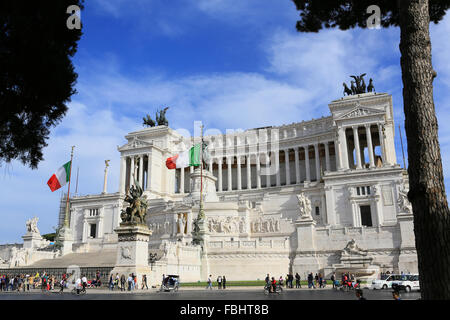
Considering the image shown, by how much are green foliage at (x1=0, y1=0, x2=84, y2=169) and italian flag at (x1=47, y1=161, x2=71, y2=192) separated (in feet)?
134

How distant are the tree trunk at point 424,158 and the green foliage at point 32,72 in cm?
948

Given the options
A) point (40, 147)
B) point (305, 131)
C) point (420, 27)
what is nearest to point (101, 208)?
point (305, 131)

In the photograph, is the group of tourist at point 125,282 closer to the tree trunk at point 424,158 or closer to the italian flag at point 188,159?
the tree trunk at point 424,158

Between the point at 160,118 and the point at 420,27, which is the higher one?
the point at 160,118

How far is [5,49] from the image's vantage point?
434 inches

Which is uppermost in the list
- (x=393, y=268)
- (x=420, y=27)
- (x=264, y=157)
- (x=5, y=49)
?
(x=264, y=157)

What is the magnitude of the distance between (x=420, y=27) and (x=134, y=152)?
76.6m

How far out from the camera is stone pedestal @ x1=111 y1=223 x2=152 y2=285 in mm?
23242

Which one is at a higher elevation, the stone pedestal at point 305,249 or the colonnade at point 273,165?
the colonnade at point 273,165

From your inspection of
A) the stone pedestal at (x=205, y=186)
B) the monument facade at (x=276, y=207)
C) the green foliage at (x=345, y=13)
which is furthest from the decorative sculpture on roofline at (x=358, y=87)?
the green foliage at (x=345, y=13)

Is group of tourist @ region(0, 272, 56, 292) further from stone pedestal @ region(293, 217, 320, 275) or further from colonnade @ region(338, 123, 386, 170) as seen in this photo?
colonnade @ region(338, 123, 386, 170)

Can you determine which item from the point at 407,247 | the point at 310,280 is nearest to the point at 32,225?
the point at 310,280

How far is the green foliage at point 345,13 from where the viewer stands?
12.8 meters
